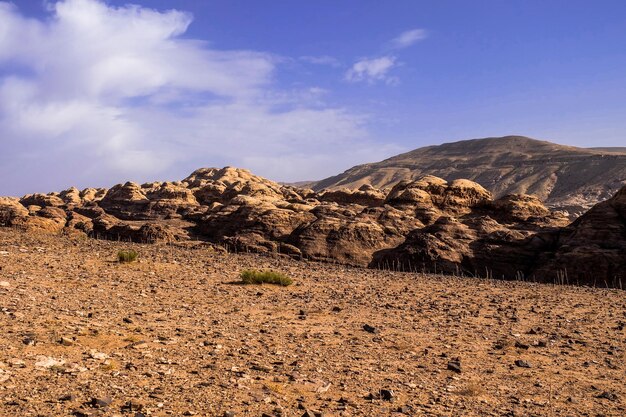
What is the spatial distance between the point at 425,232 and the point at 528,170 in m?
120

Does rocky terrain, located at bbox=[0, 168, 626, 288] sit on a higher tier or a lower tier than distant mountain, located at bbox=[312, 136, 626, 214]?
lower

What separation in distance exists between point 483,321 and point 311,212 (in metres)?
20.5

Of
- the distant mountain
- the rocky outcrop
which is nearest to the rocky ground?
the rocky outcrop

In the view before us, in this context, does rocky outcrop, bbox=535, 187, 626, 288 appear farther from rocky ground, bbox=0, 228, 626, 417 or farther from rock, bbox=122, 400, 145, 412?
rock, bbox=122, 400, 145, 412

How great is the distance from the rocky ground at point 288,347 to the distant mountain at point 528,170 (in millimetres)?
67763

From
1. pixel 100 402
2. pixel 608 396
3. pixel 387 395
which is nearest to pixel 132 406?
pixel 100 402

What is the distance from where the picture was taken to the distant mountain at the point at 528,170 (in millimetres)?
105062

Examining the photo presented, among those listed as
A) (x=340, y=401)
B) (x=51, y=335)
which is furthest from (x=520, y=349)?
(x=51, y=335)

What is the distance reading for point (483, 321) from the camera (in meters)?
11.9

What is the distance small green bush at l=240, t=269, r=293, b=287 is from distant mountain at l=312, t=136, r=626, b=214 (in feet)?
221

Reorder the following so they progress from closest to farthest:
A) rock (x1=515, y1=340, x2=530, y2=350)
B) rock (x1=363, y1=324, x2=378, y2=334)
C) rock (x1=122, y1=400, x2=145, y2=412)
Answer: rock (x1=122, y1=400, x2=145, y2=412), rock (x1=515, y1=340, x2=530, y2=350), rock (x1=363, y1=324, x2=378, y2=334)

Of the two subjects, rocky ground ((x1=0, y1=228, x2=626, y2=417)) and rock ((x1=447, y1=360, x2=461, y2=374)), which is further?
rock ((x1=447, y1=360, x2=461, y2=374))

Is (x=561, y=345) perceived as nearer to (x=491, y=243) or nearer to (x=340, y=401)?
(x=340, y=401)

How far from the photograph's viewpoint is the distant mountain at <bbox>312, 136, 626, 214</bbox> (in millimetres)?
105062
